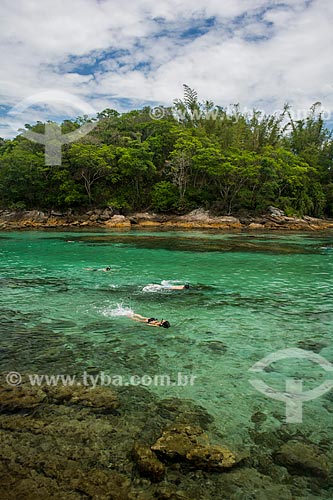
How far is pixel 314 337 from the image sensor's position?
7.58 m

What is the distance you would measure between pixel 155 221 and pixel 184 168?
829 centimetres

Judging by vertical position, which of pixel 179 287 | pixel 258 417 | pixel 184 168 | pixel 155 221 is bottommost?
pixel 258 417

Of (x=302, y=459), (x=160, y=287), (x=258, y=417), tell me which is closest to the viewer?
(x=302, y=459)

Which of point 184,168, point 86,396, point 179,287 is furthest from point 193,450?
point 184,168

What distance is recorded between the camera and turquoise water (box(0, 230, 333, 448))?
535 cm

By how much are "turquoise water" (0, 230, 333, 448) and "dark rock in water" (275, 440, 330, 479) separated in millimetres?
271

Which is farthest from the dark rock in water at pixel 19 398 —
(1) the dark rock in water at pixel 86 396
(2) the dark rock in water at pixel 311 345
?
(2) the dark rock in water at pixel 311 345

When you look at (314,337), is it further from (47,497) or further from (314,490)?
(47,497)

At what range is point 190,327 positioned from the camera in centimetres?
809

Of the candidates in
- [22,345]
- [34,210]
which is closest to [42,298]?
[22,345]

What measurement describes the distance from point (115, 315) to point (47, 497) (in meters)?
5.57

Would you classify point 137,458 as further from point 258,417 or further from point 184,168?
point 184,168

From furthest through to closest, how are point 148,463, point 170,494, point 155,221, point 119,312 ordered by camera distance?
point 155,221 → point 119,312 → point 148,463 → point 170,494

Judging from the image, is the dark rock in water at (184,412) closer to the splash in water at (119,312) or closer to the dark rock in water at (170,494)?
the dark rock in water at (170,494)
